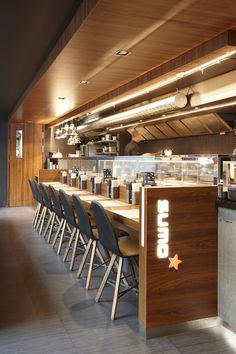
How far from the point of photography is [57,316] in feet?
10.6

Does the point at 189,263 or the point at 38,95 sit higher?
the point at 38,95

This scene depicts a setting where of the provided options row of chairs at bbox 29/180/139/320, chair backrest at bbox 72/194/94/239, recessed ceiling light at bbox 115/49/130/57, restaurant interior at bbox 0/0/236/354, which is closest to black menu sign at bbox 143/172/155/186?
restaurant interior at bbox 0/0/236/354

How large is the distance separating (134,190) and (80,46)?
1762mm

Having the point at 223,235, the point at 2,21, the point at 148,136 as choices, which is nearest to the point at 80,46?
the point at 2,21

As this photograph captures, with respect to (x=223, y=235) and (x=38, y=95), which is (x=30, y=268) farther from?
(x=38, y=95)

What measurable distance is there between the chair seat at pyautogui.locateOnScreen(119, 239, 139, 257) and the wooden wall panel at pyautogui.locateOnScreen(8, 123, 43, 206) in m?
7.91

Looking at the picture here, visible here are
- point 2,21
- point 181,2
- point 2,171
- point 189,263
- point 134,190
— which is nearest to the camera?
point 181,2

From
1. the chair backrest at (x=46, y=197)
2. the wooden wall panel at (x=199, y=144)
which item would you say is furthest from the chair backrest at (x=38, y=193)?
the wooden wall panel at (x=199, y=144)

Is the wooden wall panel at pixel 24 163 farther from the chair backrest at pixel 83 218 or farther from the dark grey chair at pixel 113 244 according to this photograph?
the dark grey chair at pixel 113 244

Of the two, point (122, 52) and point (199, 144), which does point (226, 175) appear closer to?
point (122, 52)

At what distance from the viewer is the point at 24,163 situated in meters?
10.9

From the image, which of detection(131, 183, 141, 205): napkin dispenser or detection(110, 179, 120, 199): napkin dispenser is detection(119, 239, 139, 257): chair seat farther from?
detection(110, 179, 120, 199): napkin dispenser

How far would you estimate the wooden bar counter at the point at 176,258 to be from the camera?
290cm

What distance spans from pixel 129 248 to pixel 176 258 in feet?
1.64
